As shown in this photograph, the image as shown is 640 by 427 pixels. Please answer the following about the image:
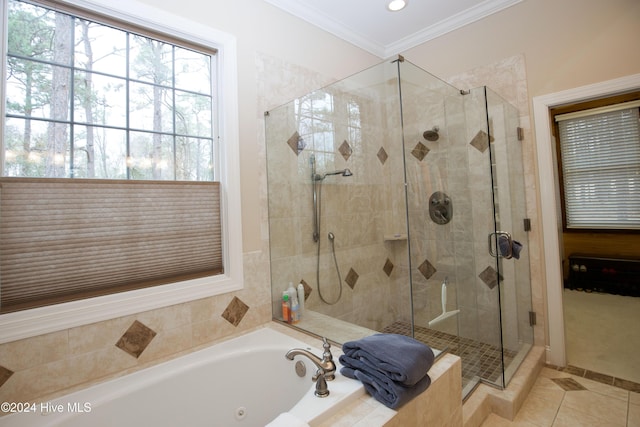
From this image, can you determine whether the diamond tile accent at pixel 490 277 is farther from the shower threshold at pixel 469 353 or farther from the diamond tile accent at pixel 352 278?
the diamond tile accent at pixel 352 278

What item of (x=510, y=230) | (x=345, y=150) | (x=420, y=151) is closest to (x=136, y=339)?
(x=345, y=150)

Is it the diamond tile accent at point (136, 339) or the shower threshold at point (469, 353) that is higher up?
the diamond tile accent at point (136, 339)

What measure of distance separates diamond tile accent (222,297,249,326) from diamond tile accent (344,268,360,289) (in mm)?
751

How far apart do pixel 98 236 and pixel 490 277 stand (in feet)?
7.30

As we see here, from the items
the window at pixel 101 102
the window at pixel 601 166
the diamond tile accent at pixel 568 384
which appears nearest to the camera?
the window at pixel 101 102

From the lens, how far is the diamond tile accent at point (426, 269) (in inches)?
64.8

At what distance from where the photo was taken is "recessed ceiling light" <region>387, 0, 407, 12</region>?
2.19 meters

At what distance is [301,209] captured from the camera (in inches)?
81.6

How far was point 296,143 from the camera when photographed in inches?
80.7

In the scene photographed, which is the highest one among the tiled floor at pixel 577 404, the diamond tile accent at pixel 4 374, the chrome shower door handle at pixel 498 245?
the chrome shower door handle at pixel 498 245

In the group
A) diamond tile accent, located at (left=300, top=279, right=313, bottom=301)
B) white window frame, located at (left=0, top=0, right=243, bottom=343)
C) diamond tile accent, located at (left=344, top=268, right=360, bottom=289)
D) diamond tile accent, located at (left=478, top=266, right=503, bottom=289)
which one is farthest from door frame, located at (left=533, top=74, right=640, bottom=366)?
white window frame, located at (left=0, top=0, right=243, bottom=343)

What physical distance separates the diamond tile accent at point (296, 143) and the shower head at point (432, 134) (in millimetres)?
800

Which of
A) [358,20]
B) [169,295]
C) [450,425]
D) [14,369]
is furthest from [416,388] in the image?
[358,20]

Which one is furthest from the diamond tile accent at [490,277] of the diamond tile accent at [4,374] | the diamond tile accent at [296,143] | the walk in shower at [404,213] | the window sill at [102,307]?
the diamond tile accent at [4,374]
